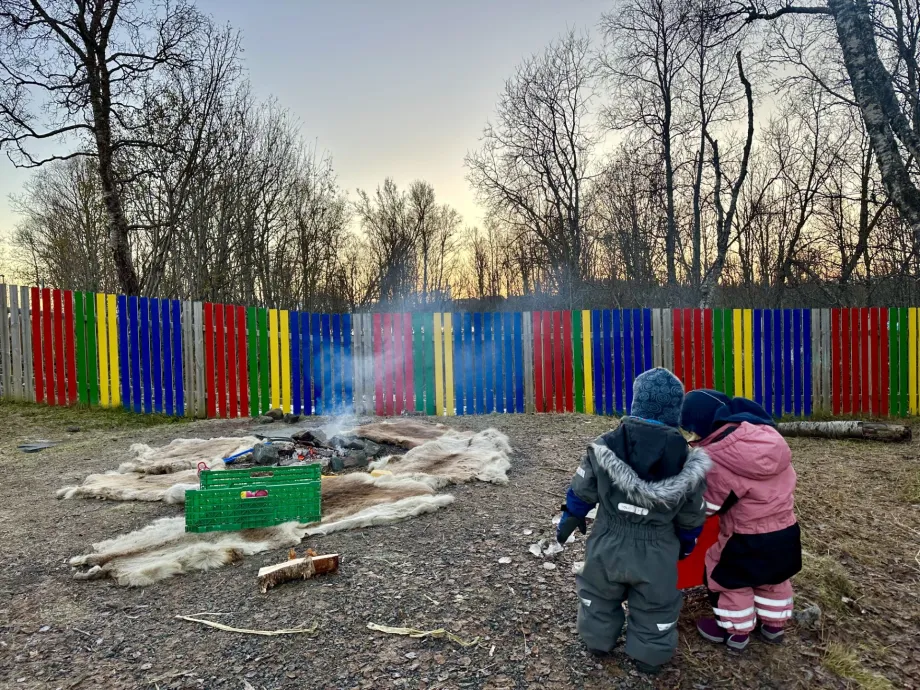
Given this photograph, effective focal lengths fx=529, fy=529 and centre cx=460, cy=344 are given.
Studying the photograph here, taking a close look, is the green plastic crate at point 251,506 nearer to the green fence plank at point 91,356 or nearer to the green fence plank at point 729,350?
the green fence plank at point 91,356

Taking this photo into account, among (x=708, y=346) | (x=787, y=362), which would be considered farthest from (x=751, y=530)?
(x=787, y=362)

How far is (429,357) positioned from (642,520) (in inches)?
259

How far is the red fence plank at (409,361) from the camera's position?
8.48 metres

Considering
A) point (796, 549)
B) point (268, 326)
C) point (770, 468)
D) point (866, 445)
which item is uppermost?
point (268, 326)

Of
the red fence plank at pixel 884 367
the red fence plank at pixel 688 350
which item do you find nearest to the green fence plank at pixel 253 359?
the red fence plank at pixel 688 350

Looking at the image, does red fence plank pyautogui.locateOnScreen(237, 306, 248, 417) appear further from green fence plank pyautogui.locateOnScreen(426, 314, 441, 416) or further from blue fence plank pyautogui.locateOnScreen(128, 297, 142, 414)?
green fence plank pyautogui.locateOnScreen(426, 314, 441, 416)

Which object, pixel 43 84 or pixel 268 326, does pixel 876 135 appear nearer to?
pixel 268 326

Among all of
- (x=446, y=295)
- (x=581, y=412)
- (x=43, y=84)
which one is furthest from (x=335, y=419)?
(x=446, y=295)

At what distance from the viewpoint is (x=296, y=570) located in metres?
2.85

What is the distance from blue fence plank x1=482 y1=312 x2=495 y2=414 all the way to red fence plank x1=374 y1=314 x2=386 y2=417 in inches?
65.0

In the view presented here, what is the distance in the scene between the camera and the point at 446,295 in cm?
2669

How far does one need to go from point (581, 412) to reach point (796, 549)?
6.42m

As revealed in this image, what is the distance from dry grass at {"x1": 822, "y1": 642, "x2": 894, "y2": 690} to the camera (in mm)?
2102

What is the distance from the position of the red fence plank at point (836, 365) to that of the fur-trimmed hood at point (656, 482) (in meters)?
8.44
